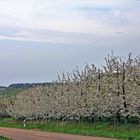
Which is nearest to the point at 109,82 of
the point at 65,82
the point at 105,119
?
the point at 105,119

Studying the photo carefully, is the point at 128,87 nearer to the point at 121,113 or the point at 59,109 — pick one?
the point at 121,113

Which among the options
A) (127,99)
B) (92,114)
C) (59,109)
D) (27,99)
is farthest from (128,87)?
(27,99)

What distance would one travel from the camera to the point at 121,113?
175 ft

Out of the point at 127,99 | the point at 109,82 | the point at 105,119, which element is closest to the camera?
the point at 127,99

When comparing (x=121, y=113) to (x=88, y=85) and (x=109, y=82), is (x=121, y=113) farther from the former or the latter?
(x=88, y=85)

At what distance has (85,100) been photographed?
62469 mm

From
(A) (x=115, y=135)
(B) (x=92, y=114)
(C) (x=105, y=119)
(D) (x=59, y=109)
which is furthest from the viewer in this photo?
(D) (x=59, y=109)

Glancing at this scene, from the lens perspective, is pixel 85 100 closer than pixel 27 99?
Yes

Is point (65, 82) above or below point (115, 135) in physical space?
above

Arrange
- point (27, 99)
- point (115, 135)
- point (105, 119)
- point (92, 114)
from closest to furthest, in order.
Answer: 1. point (115, 135)
2. point (92, 114)
3. point (105, 119)
4. point (27, 99)

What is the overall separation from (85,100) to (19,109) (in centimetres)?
3999

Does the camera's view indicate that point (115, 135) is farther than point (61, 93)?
No

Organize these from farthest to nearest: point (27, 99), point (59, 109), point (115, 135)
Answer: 1. point (27, 99)
2. point (59, 109)
3. point (115, 135)

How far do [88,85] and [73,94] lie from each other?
4054 millimetres
